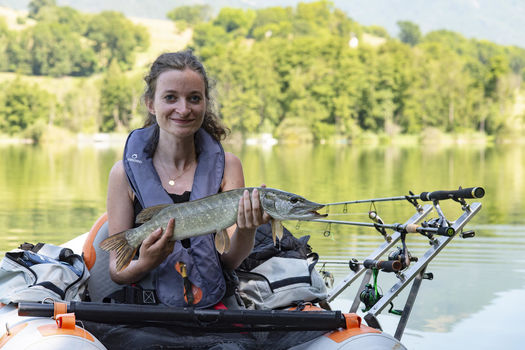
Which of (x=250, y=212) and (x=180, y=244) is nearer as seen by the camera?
(x=250, y=212)

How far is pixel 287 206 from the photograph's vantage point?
289 cm

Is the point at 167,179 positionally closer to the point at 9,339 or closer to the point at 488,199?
the point at 9,339

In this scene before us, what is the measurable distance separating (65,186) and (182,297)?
2119 centimetres

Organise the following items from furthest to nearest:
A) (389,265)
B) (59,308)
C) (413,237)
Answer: (413,237), (389,265), (59,308)

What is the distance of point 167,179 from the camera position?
3572mm

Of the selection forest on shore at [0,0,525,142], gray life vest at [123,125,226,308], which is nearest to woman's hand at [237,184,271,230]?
gray life vest at [123,125,226,308]

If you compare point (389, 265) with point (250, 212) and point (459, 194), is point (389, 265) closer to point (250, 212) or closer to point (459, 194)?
point (459, 194)

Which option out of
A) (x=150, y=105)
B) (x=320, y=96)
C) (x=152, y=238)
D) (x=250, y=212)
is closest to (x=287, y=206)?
(x=250, y=212)

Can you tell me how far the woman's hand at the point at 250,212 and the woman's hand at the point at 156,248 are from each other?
0.30 m

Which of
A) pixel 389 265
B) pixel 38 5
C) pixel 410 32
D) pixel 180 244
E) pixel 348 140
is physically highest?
pixel 38 5

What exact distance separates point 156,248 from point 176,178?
0.56 metres

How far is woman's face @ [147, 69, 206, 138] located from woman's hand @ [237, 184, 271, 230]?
26.1 inches

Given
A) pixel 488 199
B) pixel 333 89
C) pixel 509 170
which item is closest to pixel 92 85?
pixel 333 89

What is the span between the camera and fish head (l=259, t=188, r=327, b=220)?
2.86 m
